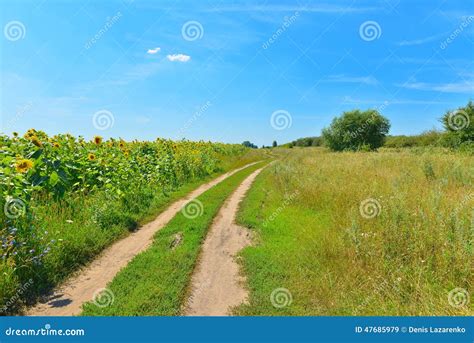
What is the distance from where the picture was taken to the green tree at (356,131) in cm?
5159

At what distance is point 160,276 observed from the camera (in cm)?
577

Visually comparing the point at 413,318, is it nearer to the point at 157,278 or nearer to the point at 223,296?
the point at 223,296

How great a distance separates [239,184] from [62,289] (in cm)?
1225

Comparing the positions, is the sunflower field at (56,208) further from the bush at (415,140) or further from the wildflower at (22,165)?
the bush at (415,140)

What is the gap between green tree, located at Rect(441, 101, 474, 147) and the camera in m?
26.8

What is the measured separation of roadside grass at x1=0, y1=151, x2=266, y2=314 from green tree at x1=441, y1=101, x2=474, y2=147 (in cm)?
2793

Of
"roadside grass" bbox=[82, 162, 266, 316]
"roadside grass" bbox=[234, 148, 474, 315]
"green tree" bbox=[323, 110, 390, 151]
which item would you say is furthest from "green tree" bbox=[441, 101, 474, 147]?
"roadside grass" bbox=[82, 162, 266, 316]

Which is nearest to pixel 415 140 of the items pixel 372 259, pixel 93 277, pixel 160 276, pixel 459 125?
pixel 459 125

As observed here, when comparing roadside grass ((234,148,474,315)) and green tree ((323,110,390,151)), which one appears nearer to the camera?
roadside grass ((234,148,474,315))

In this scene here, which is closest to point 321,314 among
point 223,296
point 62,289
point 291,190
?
point 223,296

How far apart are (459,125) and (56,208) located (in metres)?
32.4

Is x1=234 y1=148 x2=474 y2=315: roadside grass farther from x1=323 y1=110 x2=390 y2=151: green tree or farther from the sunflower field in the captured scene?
x1=323 y1=110 x2=390 y2=151: green tree

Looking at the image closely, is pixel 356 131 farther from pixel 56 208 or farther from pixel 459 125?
pixel 56 208

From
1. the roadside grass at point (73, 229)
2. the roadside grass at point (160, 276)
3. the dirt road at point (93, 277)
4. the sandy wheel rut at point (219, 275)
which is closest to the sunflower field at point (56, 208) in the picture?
→ the roadside grass at point (73, 229)
